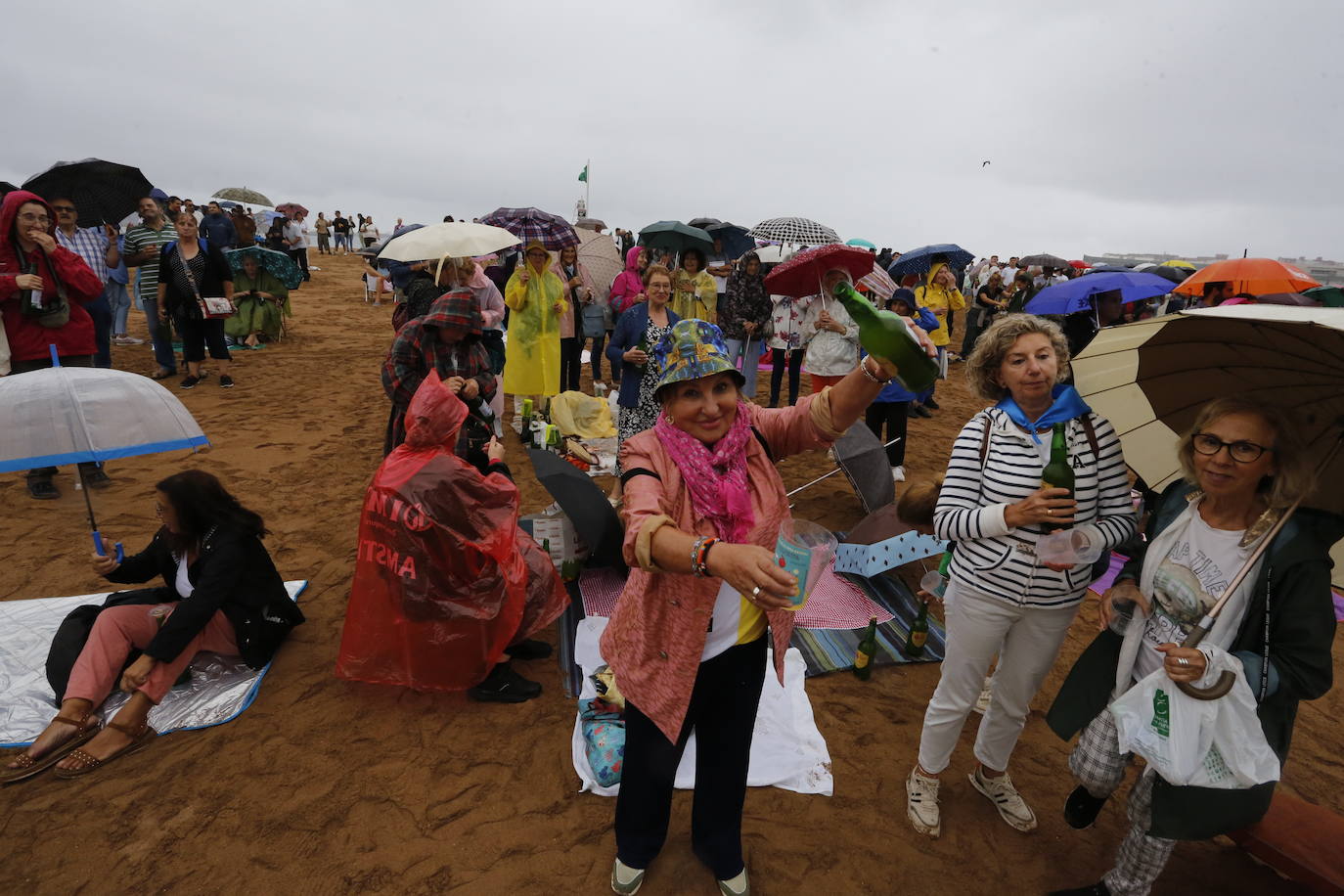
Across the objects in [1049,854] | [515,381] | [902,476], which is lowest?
[1049,854]

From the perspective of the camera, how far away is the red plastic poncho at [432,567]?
10.2 feet

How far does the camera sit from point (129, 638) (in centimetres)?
323

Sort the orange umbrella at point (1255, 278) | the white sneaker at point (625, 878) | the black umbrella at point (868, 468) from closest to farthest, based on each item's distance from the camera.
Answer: the white sneaker at point (625, 878) < the black umbrella at point (868, 468) < the orange umbrella at point (1255, 278)

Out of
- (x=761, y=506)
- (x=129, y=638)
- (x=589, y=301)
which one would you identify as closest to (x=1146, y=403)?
(x=761, y=506)

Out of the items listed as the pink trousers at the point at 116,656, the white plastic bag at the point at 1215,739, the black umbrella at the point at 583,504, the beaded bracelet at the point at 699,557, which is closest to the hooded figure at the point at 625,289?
the black umbrella at the point at 583,504

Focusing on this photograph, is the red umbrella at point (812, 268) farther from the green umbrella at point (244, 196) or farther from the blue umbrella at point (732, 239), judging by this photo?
the green umbrella at point (244, 196)

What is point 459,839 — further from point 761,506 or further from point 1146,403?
point 1146,403

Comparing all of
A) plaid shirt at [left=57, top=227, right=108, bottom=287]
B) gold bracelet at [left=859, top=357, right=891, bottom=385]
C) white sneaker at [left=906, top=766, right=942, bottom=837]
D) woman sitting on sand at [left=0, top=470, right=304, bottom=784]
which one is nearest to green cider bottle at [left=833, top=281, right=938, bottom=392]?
gold bracelet at [left=859, top=357, right=891, bottom=385]

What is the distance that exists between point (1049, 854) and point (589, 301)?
8.28 m

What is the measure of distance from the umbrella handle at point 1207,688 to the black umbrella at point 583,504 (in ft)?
9.89

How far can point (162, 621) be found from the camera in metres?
3.29

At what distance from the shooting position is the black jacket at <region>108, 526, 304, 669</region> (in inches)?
123

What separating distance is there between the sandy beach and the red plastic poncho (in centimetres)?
31

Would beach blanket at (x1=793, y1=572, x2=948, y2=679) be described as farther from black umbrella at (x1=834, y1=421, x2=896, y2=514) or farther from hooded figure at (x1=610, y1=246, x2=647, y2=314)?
hooded figure at (x1=610, y1=246, x2=647, y2=314)
